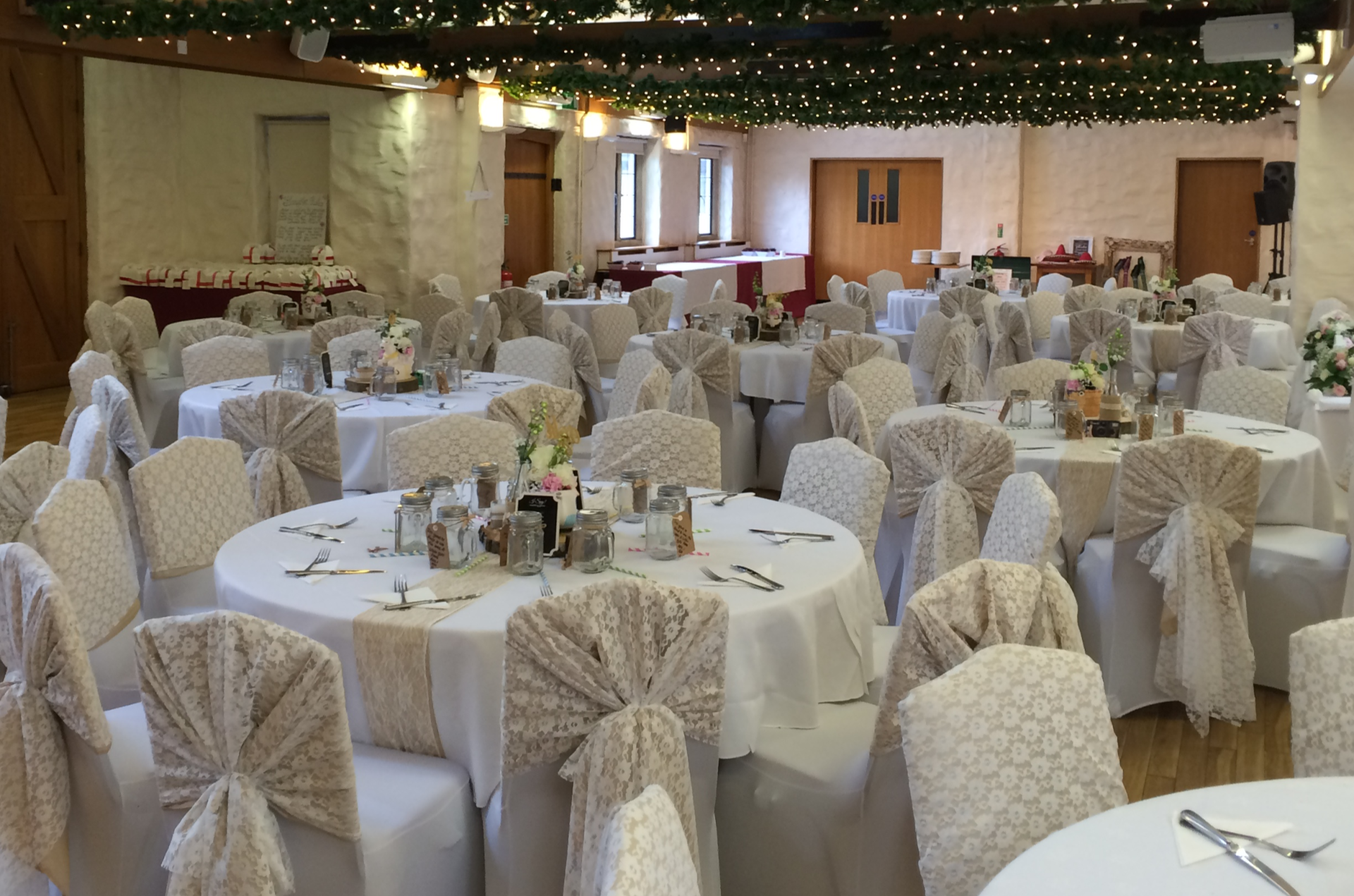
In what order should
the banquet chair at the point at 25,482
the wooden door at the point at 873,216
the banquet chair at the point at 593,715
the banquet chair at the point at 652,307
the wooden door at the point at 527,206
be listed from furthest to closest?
the wooden door at the point at 873,216 < the wooden door at the point at 527,206 < the banquet chair at the point at 652,307 < the banquet chair at the point at 25,482 < the banquet chair at the point at 593,715

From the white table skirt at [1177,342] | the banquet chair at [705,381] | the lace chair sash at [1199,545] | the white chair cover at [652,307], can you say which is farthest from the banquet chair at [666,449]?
the white chair cover at [652,307]

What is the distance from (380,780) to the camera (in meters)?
2.92

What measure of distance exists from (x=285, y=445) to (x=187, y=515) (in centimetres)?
98

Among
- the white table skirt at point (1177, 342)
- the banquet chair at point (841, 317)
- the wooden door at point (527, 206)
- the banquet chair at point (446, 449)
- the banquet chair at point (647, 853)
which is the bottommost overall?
the banquet chair at point (647, 853)

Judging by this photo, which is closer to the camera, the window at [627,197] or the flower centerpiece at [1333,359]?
the flower centerpiece at [1333,359]

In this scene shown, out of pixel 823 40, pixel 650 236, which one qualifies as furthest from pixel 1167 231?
Answer: pixel 823 40

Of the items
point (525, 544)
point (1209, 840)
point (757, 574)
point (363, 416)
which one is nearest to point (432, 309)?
point (363, 416)

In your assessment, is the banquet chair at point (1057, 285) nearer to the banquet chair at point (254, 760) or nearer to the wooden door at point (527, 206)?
the wooden door at point (527, 206)

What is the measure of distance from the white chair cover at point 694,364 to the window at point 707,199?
11630 millimetres

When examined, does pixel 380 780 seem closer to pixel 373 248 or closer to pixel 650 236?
pixel 373 248

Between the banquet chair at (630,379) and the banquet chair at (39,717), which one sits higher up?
the banquet chair at (630,379)

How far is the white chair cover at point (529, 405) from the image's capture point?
5762 mm

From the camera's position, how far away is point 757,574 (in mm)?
3391

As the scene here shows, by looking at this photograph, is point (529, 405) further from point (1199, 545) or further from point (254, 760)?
point (254, 760)
